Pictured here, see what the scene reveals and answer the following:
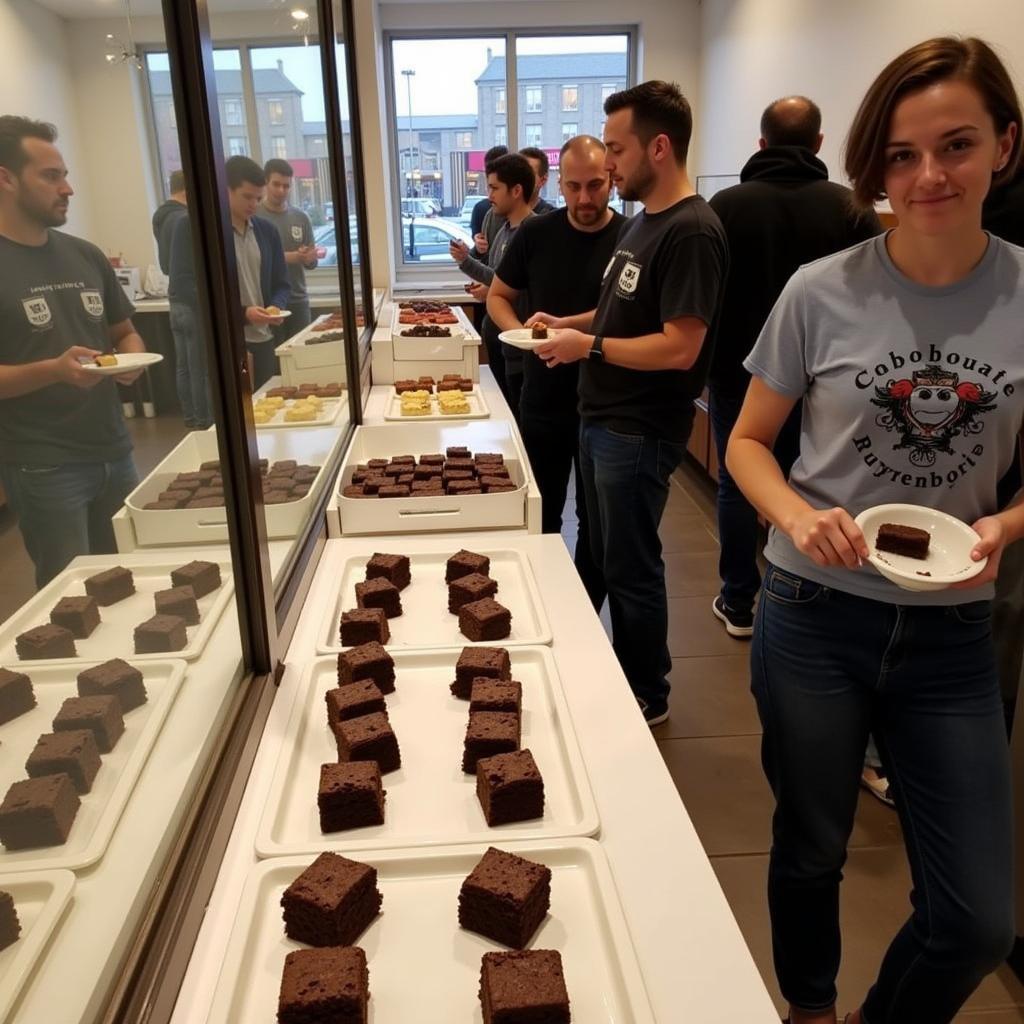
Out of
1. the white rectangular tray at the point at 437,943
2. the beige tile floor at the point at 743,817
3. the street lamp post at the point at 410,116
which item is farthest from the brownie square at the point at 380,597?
the street lamp post at the point at 410,116

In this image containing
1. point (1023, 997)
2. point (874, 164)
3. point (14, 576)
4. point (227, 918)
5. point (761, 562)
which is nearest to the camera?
point (14, 576)

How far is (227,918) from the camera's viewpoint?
3.18 ft

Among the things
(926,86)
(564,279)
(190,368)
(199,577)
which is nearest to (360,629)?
(199,577)

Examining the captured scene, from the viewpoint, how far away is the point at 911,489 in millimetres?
1233

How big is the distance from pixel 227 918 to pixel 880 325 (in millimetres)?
1117

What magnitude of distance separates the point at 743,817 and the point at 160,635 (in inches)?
62.9

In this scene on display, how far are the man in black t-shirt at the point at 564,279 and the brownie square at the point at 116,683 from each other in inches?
71.9

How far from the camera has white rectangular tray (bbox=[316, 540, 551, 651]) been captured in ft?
5.09

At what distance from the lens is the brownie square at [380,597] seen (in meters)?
1.62

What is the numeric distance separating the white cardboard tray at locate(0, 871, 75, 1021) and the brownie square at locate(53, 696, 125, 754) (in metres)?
0.14

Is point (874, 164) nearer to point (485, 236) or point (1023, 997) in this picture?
point (1023, 997)

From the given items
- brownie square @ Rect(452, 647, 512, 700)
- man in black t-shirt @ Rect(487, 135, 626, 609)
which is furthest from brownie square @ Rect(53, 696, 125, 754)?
man in black t-shirt @ Rect(487, 135, 626, 609)

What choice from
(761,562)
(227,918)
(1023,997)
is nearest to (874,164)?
(227,918)

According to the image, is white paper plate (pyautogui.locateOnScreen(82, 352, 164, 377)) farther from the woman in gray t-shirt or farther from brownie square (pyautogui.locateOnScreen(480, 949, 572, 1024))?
the woman in gray t-shirt
